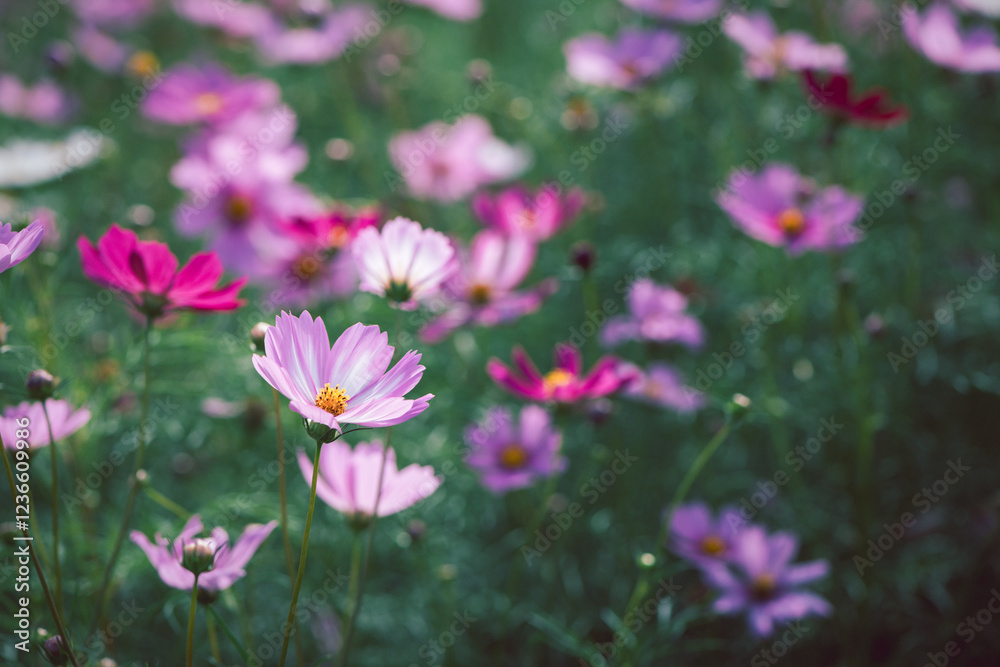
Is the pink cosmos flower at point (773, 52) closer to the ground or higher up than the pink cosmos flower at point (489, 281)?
higher up

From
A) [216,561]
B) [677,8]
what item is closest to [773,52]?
[677,8]

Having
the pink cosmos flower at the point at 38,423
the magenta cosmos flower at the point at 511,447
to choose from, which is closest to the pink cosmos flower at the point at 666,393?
the magenta cosmos flower at the point at 511,447

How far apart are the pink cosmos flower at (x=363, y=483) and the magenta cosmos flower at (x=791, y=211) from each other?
0.69 metres

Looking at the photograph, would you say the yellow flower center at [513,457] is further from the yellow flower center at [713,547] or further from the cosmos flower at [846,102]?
the cosmos flower at [846,102]

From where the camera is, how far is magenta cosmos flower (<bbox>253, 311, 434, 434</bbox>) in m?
0.63

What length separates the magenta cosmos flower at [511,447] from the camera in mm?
1124

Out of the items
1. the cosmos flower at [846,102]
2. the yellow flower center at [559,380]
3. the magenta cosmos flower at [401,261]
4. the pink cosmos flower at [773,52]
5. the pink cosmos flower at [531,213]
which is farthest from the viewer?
the pink cosmos flower at [773,52]

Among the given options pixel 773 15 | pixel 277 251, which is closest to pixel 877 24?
pixel 773 15

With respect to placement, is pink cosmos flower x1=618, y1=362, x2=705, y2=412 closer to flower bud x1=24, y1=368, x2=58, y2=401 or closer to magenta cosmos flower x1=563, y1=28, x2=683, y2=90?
magenta cosmos flower x1=563, y1=28, x2=683, y2=90

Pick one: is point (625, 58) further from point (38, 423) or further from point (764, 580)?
point (38, 423)

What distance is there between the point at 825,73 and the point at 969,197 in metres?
0.56

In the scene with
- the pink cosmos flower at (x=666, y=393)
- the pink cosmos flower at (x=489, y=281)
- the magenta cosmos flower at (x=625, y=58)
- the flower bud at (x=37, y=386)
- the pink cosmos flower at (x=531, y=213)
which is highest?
the magenta cosmos flower at (x=625, y=58)

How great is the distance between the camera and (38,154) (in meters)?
1.59

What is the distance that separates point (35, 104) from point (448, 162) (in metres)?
1.24
